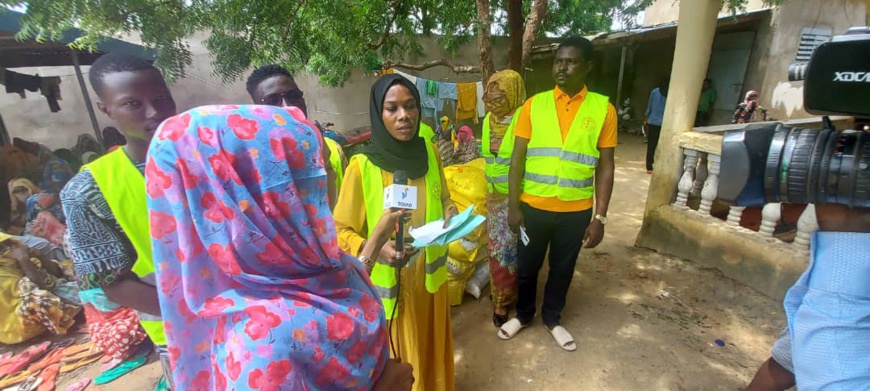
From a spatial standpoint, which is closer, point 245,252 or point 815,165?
point 245,252

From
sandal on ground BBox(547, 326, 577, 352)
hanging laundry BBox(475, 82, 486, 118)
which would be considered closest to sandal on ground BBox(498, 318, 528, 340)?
sandal on ground BBox(547, 326, 577, 352)

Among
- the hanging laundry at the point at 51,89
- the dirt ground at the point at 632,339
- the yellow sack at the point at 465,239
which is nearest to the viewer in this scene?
the dirt ground at the point at 632,339

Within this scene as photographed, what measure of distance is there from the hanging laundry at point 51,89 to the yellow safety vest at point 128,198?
248 inches

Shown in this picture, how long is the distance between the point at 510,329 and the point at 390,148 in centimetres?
167

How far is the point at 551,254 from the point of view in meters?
2.50

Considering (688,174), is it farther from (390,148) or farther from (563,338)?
(390,148)

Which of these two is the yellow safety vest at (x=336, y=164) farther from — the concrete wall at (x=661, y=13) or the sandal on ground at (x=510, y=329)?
the concrete wall at (x=661, y=13)

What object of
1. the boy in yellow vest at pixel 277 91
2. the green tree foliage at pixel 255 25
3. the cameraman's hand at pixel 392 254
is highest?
the green tree foliage at pixel 255 25

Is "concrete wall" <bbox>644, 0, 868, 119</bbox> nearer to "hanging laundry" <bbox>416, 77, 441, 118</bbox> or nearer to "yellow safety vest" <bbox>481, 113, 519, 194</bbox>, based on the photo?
"hanging laundry" <bbox>416, 77, 441, 118</bbox>

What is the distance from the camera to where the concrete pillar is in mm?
3080

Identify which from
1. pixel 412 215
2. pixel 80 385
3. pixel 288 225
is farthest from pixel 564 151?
pixel 80 385

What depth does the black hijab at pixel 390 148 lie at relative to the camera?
1.62m

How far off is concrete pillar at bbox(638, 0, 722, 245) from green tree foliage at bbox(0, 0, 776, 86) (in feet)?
4.72

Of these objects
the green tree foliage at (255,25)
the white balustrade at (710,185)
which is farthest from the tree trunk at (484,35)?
the white balustrade at (710,185)
